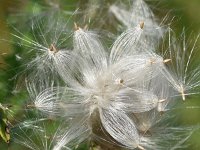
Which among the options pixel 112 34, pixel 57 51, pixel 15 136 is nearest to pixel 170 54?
pixel 112 34

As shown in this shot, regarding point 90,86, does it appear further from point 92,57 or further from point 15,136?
point 15,136

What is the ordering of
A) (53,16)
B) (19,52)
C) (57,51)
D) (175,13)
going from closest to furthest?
(57,51) → (19,52) → (53,16) → (175,13)

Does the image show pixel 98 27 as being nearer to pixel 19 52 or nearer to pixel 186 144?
pixel 19 52


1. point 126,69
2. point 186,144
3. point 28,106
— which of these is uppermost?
point 126,69

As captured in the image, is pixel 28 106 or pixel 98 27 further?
pixel 98 27

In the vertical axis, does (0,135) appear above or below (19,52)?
below

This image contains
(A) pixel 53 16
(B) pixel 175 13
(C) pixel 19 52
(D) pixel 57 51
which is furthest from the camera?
(B) pixel 175 13
